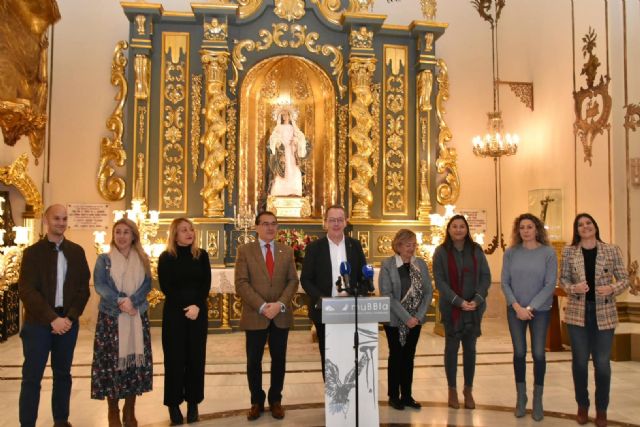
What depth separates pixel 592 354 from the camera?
4484mm

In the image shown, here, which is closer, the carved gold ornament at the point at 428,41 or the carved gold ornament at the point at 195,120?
the carved gold ornament at the point at 195,120

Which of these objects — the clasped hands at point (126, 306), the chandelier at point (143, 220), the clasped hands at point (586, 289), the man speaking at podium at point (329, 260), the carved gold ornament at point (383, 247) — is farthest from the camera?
the carved gold ornament at point (383, 247)

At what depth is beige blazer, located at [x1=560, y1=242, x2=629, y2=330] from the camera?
443 centimetres

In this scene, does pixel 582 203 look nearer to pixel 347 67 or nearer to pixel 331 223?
pixel 347 67

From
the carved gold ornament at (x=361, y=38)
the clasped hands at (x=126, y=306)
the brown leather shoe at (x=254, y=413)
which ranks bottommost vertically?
the brown leather shoe at (x=254, y=413)

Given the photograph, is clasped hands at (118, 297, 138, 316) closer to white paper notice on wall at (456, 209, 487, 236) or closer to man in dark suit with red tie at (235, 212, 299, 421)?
man in dark suit with red tie at (235, 212, 299, 421)

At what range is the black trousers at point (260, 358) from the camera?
4695mm

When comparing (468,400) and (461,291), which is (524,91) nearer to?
(461,291)

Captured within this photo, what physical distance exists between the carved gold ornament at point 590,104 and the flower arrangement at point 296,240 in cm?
409

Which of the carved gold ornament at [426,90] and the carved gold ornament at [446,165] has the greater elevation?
the carved gold ornament at [426,90]

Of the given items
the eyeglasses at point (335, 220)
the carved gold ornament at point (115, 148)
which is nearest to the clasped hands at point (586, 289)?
the eyeglasses at point (335, 220)

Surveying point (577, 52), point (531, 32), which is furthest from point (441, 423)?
point (531, 32)

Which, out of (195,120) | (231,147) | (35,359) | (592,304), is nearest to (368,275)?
(592,304)

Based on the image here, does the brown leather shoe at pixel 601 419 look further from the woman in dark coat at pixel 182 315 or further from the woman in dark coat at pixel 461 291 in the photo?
the woman in dark coat at pixel 182 315
